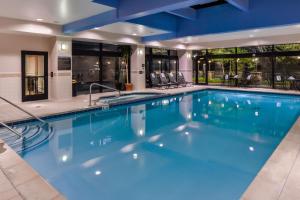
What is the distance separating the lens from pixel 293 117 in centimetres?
717

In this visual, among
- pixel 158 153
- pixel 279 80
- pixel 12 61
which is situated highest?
pixel 12 61

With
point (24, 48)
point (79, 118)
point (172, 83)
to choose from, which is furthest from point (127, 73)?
point (79, 118)

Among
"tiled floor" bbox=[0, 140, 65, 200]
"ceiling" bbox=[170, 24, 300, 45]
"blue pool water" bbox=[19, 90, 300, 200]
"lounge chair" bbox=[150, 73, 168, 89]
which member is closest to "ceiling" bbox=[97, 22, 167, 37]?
"ceiling" bbox=[170, 24, 300, 45]

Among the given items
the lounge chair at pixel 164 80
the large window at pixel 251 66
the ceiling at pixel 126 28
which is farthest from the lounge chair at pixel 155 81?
the large window at pixel 251 66

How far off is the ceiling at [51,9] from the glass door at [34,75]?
1.84 metres

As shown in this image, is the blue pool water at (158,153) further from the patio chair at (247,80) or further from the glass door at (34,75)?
the patio chair at (247,80)

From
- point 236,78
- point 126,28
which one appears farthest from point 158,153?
point 236,78

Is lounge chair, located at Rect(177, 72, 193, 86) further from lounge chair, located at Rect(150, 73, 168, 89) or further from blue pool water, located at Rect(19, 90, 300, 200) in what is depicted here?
blue pool water, located at Rect(19, 90, 300, 200)

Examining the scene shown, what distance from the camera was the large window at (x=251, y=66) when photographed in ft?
44.0

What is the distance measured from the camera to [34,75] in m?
9.40

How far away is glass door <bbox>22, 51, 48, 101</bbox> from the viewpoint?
9070mm

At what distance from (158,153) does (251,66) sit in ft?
41.1

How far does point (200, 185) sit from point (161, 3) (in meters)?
3.76

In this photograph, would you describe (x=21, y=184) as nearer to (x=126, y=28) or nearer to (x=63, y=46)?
(x=63, y=46)
